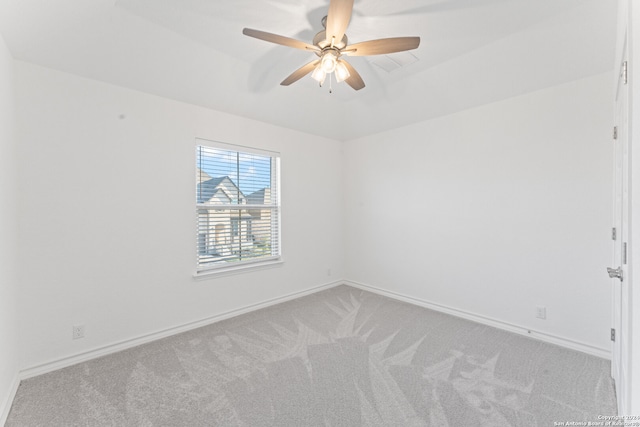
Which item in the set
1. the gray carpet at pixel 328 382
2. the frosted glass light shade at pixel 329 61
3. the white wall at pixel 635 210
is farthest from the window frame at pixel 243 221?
the white wall at pixel 635 210

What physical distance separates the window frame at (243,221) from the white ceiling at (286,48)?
48cm

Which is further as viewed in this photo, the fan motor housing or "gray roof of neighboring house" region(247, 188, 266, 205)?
"gray roof of neighboring house" region(247, 188, 266, 205)

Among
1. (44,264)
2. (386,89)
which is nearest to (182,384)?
(44,264)

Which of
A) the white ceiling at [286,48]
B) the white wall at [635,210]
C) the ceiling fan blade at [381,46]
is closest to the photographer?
the white wall at [635,210]

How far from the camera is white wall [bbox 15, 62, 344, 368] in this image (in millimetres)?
2320

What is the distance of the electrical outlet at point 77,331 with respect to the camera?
2480mm

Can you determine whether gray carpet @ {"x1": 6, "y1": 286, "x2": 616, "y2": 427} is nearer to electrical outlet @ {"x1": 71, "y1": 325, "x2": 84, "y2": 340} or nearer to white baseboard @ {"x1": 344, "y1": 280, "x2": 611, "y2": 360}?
white baseboard @ {"x1": 344, "y1": 280, "x2": 611, "y2": 360}

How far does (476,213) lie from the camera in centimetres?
335

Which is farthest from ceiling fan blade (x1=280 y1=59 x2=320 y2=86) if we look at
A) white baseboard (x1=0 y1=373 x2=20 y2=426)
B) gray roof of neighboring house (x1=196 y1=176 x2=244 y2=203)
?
white baseboard (x1=0 y1=373 x2=20 y2=426)

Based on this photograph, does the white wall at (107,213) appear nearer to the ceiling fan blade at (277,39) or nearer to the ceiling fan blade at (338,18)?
the ceiling fan blade at (277,39)

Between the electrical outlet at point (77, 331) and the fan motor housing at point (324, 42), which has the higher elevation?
the fan motor housing at point (324, 42)

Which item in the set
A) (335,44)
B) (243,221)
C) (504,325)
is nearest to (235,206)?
(243,221)

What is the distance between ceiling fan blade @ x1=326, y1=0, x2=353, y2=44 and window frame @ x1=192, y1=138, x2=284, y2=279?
2060 mm

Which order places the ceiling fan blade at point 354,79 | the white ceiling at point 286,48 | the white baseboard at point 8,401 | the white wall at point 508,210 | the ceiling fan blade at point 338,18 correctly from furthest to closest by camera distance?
the white wall at point 508,210 → the ceiling fan blade at point 354,79 → the white ceiling at point 286,48 → the white baseboard at point 8,401 → the ceiling fan blade at point 338,18
